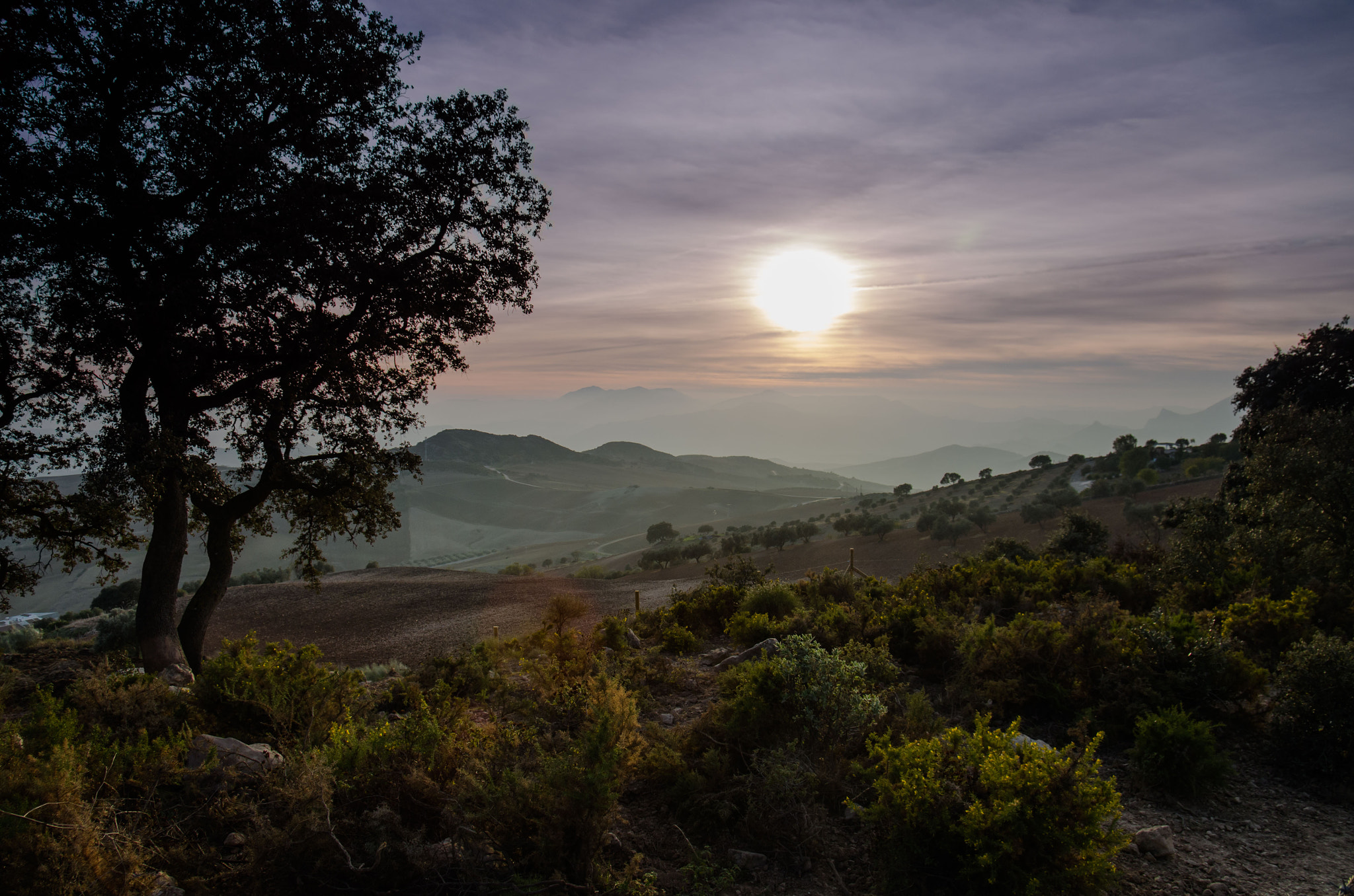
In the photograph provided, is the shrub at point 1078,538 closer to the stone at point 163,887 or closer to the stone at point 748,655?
the stone at point 748,655

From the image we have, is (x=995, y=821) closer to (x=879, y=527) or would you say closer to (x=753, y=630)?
(x=753, y=630)

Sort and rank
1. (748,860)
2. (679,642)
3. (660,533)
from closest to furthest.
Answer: (748,860) < (679,642) < (660,533)

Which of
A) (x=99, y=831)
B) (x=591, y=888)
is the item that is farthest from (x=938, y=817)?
(x=99, y=831)

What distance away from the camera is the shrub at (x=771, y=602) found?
1134cm

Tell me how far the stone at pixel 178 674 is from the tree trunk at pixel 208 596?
0.65 m

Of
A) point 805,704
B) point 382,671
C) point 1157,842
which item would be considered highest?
point 805,704

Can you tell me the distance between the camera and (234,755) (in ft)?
16.0

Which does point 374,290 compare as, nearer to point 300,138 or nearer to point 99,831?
point 300,138

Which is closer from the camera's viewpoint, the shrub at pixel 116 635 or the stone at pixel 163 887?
the stone at pixel 163 887

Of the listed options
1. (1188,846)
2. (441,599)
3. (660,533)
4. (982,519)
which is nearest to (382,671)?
(441,599)

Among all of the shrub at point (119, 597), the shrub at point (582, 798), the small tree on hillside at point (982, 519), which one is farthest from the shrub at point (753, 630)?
the small tree on hillside at point (982, 519)

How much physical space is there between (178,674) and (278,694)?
404cm

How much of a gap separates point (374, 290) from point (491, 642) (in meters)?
5.64

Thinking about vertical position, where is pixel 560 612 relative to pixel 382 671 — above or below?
above
